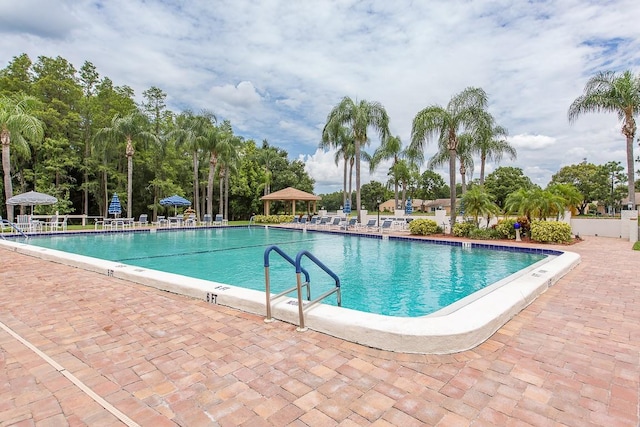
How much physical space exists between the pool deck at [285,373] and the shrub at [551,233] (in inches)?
349

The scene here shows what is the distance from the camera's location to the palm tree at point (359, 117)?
21.5m

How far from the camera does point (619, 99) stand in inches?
596

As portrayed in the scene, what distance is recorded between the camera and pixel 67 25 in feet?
31.9

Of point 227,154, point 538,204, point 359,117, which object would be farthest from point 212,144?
point 538,204

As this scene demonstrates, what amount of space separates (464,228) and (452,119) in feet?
16.1

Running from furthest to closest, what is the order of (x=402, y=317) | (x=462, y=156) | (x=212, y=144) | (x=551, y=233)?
1. (x=462, y=156)
2. (x=212, y=144)
3. (x=551, y=233)
4. (x=402, y=317)

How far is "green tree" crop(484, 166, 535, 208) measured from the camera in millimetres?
38031

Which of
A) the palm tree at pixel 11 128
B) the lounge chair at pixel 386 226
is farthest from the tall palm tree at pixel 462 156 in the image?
the palm tree at pixel 11 128

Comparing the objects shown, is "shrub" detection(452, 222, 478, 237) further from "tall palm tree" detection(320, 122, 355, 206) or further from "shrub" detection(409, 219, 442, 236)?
"tall palm tree" detection(320, 122, 355, 206)

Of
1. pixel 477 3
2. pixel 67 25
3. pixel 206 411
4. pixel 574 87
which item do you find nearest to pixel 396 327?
pixel 206 411

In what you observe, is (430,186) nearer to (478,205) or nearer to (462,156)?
(462,156)

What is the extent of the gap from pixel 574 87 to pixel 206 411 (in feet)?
66.2

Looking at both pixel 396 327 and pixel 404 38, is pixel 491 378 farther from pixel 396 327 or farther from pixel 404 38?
pixel 404 38

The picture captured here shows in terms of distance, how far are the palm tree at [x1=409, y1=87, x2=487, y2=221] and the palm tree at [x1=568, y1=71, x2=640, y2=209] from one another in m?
5.69
